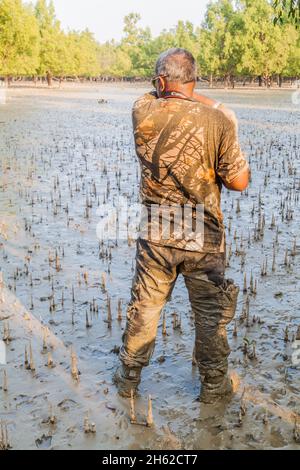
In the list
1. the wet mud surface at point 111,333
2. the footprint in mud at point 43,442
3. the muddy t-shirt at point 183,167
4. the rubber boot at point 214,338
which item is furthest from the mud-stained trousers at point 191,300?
the footprint in mud at point 43,442

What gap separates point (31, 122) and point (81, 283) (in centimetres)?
1933

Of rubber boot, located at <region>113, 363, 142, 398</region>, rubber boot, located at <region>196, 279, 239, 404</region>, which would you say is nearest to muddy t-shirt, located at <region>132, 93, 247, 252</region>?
rubber boot, located at <region>196, 279, 239, 404</region>

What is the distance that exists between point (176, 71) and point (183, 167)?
59 cm

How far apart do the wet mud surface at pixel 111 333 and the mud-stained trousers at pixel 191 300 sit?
1.17ft

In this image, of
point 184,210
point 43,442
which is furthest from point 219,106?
point 43,442

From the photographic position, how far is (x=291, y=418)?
11.3 feet

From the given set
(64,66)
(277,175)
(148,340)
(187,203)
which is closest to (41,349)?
(148,340)

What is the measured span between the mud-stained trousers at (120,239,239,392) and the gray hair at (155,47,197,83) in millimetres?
1094

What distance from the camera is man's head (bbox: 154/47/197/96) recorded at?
3.04 meters

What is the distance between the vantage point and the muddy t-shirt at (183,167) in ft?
9.93

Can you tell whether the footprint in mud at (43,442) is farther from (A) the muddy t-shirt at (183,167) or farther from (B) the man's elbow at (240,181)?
(B) the man's elbow at (240,181)

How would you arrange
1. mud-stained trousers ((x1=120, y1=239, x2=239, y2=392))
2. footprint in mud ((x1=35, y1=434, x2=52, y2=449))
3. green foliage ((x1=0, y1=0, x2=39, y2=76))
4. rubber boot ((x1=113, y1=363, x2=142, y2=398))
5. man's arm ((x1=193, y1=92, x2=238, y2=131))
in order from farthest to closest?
green foliage ((x1=0, y1=0, x2=39, y2=76)) < rubber boot ((x1=113, y1=363, x2=142, y2=398)) < mud-stained trousers ((x1=120, y1=239, x2=239, y2=392)) < footprint in mud ((x1=35, y1=434, x2=52, y2=449)) < man's arm ((x1=193, y1=92, x2=238, y2=131))

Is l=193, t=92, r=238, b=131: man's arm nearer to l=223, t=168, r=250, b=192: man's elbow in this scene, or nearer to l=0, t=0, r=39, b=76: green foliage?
l=223, t=168, r=250, b=192: man's elbow

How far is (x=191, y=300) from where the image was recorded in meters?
3.44
